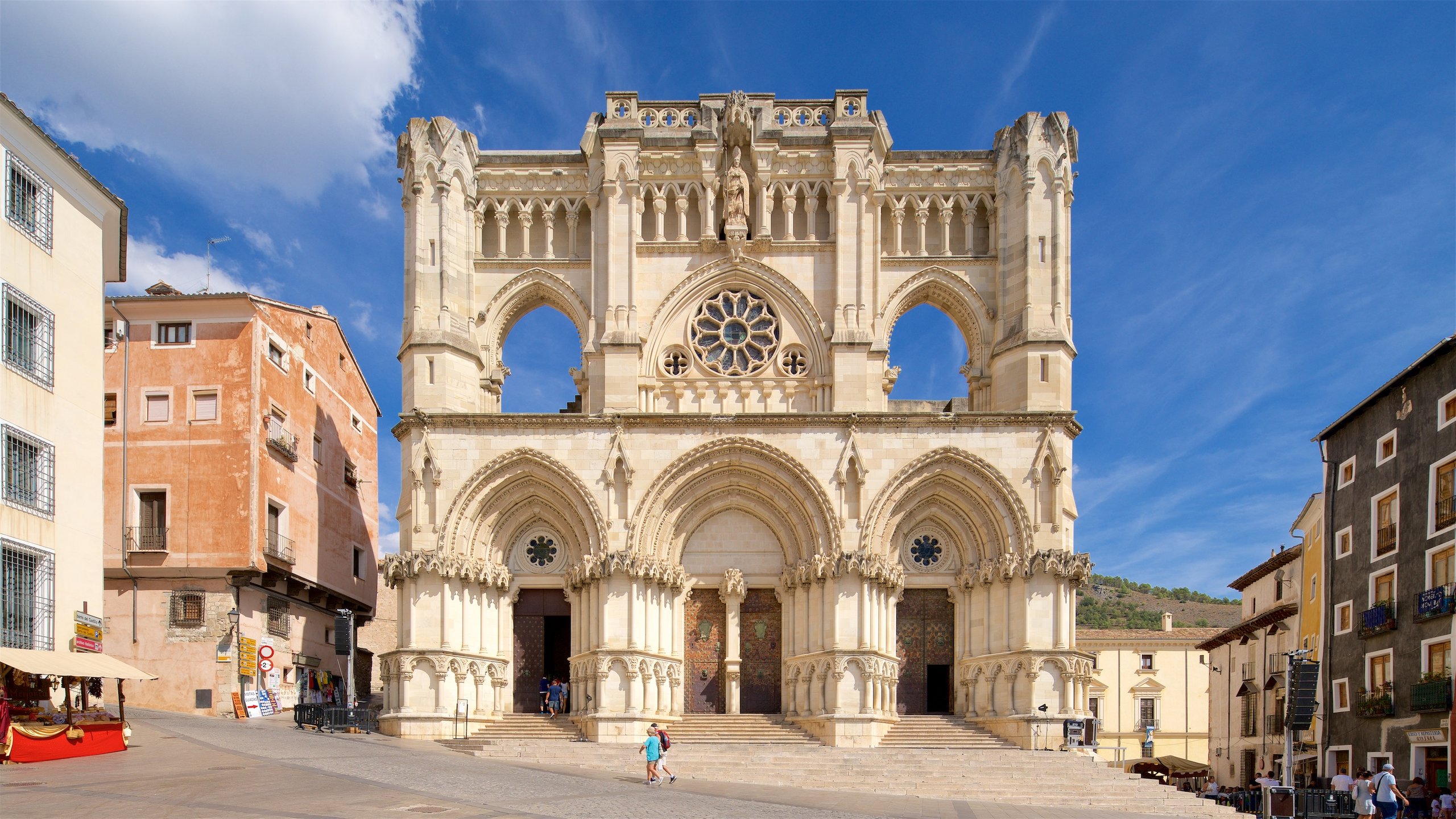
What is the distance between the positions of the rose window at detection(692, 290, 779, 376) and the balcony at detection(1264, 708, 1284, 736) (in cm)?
2067

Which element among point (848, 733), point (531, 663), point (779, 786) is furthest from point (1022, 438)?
point (531, 663)

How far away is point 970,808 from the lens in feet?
69.2

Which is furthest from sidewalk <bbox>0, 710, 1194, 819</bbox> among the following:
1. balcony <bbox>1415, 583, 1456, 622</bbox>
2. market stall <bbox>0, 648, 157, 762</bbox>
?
balcony <bbox>1415, 583, 1456, 622</bbox>

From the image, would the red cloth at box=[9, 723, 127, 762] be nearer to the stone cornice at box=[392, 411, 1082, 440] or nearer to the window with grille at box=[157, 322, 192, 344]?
the stone cornice at box=[392, 411, 1082, 440]

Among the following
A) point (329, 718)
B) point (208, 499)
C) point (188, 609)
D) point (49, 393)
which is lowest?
point (329, 718)

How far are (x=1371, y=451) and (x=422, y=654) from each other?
83.3 ft

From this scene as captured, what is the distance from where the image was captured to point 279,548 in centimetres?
3453

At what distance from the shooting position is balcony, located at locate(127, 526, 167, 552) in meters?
32.8

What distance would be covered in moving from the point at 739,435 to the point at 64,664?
50.3 ft

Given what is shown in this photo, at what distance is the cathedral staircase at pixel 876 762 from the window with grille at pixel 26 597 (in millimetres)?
Result: 8697

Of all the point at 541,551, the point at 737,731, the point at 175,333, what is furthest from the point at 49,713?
the point at 175,333

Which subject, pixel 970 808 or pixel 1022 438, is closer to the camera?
pixel 970 808

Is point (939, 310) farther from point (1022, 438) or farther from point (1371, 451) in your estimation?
point (1371, 451)

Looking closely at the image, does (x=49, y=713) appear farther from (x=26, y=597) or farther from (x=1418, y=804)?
(x=1418, y=804)
